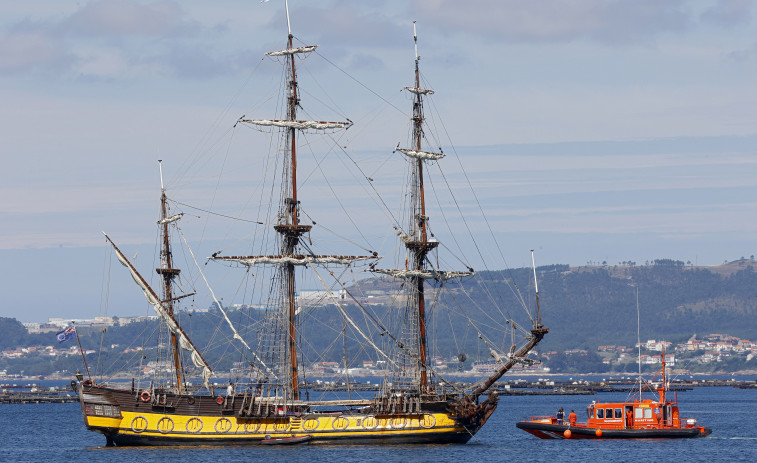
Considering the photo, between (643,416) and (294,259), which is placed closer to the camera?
(294,259)

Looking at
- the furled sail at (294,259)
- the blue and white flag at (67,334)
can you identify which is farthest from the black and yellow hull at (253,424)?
the blue and white flag at (67,334)

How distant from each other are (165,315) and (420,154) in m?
23.4

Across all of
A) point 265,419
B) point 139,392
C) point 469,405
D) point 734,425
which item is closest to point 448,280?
point 469,405

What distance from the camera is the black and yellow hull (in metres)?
92.8

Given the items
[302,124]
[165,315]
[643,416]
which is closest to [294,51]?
[302,124]

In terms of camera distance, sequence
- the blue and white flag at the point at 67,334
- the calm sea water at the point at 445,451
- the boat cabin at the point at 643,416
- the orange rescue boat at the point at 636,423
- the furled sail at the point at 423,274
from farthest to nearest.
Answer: the blue and white flag at the point at 67,334 → the boat cabin at the point at 643,416 → the orange rescue boat at the point at 636,423 → the furled sail at the point at 423,274 → the calm sea water at the point at 445,451

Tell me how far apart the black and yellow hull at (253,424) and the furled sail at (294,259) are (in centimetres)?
1167

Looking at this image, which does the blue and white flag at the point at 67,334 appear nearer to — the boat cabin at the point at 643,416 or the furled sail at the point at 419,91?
the furled sail at the point at 419,91

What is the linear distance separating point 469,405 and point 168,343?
80.2ft

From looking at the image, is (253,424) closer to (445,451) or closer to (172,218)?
(445,451)

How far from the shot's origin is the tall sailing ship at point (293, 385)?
92.9 meters

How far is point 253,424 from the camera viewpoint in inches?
3659

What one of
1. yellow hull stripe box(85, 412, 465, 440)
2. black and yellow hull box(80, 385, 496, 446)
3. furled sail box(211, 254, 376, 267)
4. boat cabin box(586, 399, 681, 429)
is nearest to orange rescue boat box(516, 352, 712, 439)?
boat cabin box(586, 399, 681, 429)

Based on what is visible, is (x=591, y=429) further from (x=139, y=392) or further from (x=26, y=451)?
(x=26, y=451)
